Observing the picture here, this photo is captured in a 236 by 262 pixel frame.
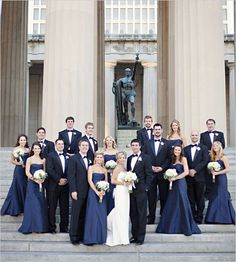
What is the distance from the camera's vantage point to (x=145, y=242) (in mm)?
10977

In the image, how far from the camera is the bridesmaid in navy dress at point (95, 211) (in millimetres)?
10617

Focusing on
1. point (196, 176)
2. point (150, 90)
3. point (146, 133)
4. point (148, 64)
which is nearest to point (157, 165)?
point (196, 176)

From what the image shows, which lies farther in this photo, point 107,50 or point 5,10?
point 107,50

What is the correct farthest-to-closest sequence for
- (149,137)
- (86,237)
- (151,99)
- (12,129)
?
(151,99) < (12,129) < (149,137) < (86,237)

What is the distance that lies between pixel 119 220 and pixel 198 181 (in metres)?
2.57

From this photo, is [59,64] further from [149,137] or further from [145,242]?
[145,242]

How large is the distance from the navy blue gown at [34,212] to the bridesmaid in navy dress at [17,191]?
766mm

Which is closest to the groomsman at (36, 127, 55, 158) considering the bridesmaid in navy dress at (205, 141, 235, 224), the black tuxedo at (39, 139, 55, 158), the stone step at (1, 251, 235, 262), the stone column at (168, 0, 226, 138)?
the black tuxedo at (39, 139, 55, 158)

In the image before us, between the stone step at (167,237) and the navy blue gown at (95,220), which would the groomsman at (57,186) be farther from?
the navy blue gown at (95,220)

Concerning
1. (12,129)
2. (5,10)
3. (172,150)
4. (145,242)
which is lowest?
(145,242)

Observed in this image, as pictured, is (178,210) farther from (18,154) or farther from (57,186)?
(18,154)

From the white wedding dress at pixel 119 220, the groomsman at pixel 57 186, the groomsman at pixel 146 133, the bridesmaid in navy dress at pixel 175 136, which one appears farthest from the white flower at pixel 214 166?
the groomsman at pixel 57 186

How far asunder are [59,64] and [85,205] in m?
7.73

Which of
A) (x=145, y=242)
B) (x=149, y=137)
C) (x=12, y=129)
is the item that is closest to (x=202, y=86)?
(x=149, y=137)
